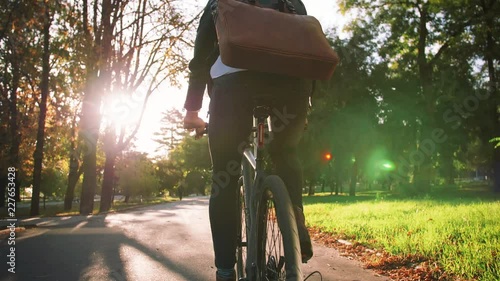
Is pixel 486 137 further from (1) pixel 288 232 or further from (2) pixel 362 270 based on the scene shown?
(1) pixel 288 232

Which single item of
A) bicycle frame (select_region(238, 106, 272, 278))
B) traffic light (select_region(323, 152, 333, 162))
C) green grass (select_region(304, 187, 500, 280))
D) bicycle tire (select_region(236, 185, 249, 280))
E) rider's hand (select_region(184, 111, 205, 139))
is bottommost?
green grass (select_region(304, 187, 500, 280))

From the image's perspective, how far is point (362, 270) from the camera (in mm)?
4719

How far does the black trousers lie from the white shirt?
23 millimetres

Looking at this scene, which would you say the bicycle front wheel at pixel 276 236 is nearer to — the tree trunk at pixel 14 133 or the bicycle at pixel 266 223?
the bicycle at pixel 266 223

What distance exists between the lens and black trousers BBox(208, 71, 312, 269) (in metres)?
2.24

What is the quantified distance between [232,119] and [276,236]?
0.63 meters

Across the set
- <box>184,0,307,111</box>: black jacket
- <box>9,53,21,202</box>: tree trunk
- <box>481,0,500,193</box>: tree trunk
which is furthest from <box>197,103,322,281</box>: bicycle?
<box>481,0,500,193</box>: tree trunk

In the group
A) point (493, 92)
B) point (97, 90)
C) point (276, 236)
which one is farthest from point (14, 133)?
point (493, 92)

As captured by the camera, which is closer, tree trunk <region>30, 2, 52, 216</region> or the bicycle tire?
the bicycle tire

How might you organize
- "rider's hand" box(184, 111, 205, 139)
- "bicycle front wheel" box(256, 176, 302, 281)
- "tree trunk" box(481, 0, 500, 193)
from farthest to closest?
"tree trunk" box(481, 0, 500, 193) < "rider's hand" box(184, 111, 205, 139) < "bicycle front wheel" box(256, 176, 302, 281)

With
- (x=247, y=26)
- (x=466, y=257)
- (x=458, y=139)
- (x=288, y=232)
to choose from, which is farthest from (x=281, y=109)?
(x=458, y=139)

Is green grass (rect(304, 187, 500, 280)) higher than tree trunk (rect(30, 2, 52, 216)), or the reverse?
tree trunk (rect(30, 2, 52, 216))

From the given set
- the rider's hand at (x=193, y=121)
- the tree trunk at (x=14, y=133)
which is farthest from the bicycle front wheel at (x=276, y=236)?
the tree trunk at (x=14, y=133)

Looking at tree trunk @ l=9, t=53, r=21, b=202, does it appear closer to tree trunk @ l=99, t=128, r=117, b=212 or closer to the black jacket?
tree trunk @ l=99, t=128, r=117, b=212
